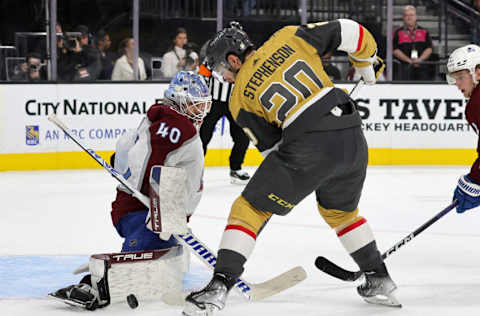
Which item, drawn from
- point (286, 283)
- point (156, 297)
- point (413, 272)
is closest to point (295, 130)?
point (286, 283)

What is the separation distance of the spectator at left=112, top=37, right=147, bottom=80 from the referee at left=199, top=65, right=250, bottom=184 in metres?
1.21

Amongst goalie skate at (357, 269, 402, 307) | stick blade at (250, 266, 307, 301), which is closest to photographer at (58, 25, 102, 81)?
stick blade at (250, 266, 307, 301)

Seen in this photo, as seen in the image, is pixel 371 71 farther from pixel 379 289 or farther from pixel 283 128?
pixel 379 289

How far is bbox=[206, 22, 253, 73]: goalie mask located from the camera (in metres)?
2.67

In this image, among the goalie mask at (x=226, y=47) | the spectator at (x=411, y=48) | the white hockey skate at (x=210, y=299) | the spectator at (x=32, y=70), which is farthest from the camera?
the spectator at (x=411, y=48)

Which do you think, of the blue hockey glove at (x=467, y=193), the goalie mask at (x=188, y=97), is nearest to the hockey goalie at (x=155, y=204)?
the goalie mask at (x=188, y=97)

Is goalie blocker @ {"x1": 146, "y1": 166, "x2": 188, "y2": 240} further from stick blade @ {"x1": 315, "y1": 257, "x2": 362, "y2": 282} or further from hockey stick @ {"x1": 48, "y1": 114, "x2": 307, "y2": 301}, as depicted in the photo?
stick blade @ {"x1": 315, "y1": 257, "x2": 362, "y2": 282}

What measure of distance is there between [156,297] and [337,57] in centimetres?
537

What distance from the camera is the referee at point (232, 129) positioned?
633cm

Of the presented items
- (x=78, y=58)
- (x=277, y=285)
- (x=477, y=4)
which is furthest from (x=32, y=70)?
(x=277, y=285)

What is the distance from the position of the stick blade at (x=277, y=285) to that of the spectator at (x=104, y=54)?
4739mm

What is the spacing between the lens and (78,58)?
729cm

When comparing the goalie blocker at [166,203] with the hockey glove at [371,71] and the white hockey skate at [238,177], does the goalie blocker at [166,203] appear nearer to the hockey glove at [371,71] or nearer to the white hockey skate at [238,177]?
the hockey glove at [371,71]

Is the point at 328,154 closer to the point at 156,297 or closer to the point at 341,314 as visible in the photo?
the point at 341,314
